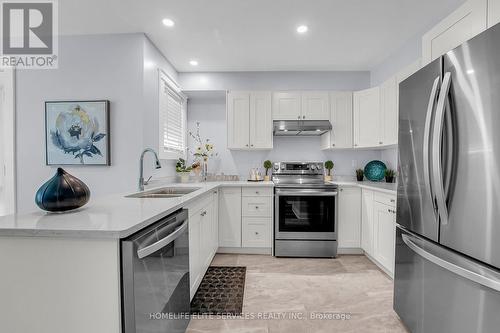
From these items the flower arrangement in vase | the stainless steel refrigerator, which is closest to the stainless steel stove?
the flower arrangement in vase

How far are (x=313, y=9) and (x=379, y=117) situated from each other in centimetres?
160

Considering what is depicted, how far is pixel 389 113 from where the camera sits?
287 centimetres

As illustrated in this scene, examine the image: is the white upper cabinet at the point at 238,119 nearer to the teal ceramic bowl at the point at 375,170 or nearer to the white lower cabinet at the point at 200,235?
the white lower cabinet at the point at 200,235

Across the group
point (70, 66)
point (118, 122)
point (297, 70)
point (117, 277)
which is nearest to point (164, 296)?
point (117, 277)

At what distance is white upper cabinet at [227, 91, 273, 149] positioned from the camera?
3.58m

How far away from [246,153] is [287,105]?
993 millimetres

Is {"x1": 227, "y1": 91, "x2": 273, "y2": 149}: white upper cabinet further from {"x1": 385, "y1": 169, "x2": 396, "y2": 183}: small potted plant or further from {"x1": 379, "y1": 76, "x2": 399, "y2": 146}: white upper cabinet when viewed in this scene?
{"x1": 385, "y1": 169, "x2": 396, "y2": 183}: small potted plant

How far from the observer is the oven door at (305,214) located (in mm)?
3111

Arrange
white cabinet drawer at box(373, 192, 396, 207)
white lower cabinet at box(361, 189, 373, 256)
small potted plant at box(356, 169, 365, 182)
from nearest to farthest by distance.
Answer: white cabinet drawer at box(373, 192, 396, 207), white lower cabinet at box(361, 189, 373, 256), small potted plant at box(356, 169, 365, 182)

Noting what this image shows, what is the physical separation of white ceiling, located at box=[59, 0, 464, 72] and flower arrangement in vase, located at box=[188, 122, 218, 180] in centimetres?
114

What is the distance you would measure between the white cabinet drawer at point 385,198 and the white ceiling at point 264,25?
1.79 m

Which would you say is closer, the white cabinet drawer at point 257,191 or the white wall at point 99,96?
the white wall at point 99,96

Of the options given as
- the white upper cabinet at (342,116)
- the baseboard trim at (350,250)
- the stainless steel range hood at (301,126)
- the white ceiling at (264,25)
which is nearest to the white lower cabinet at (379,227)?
the baseboard trim at (350,250)

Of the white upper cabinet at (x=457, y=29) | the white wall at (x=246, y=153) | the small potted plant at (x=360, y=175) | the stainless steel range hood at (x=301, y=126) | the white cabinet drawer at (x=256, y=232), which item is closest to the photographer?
the white upper cabinet at (x=457, y=29)
